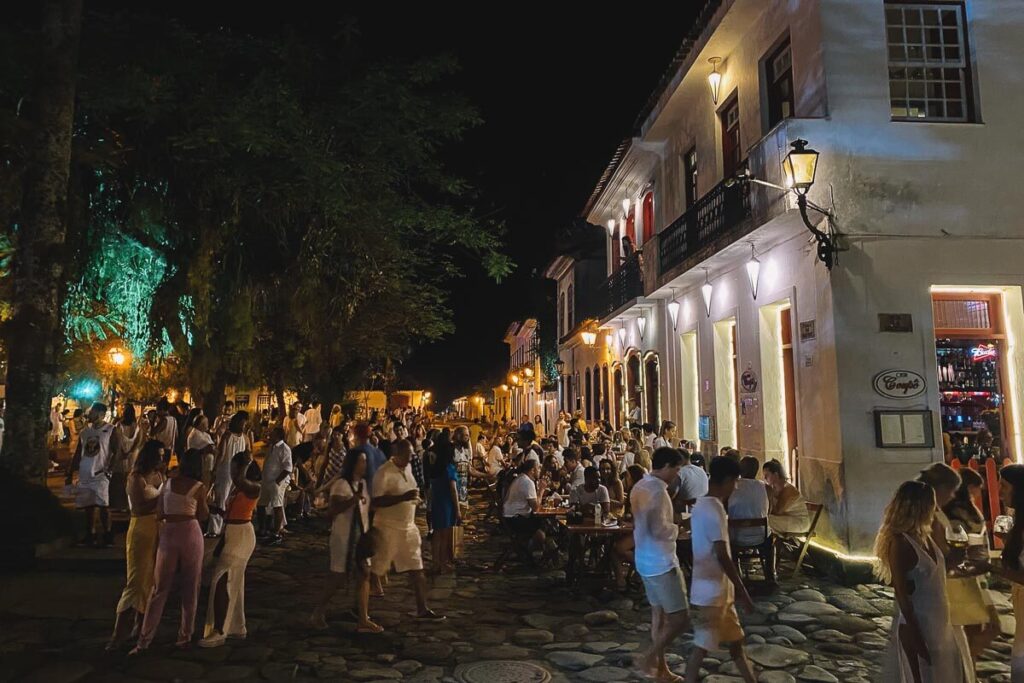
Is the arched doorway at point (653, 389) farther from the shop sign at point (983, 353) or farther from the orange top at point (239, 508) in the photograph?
the orange top at point (239, 508)

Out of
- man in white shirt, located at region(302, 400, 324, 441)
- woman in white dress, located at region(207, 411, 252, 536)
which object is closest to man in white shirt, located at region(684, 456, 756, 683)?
woman in white dress, located at region(207, 411, 252, 536)

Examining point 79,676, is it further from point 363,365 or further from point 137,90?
point 363,365

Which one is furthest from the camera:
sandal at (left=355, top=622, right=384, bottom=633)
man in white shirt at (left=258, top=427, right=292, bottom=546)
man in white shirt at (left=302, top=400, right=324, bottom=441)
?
man in white shirt at (left=302, top=400, right=324, bottom=441)

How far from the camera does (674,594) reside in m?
5.40

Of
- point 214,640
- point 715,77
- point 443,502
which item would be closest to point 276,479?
point 443,502

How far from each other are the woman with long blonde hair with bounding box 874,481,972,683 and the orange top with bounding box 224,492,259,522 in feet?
16.7

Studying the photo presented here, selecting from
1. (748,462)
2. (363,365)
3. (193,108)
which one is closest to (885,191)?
(748,462)

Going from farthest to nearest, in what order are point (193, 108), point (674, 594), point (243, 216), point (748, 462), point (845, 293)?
point (243, 216) → point (193, 108) → point (845, 293) → point (748, 462) → point (674, 594)

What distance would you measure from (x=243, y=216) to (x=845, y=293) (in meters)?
9.31

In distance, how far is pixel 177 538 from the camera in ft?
19.9

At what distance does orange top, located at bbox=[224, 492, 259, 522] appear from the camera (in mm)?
6383

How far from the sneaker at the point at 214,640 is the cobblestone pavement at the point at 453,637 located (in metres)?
0.10

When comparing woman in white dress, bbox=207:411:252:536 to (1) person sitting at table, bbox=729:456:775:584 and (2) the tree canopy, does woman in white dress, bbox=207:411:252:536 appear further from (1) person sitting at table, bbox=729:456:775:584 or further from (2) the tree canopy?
(1) person sitting at table, bbox=729:456:775:584

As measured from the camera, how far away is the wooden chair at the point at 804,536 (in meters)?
8.73
